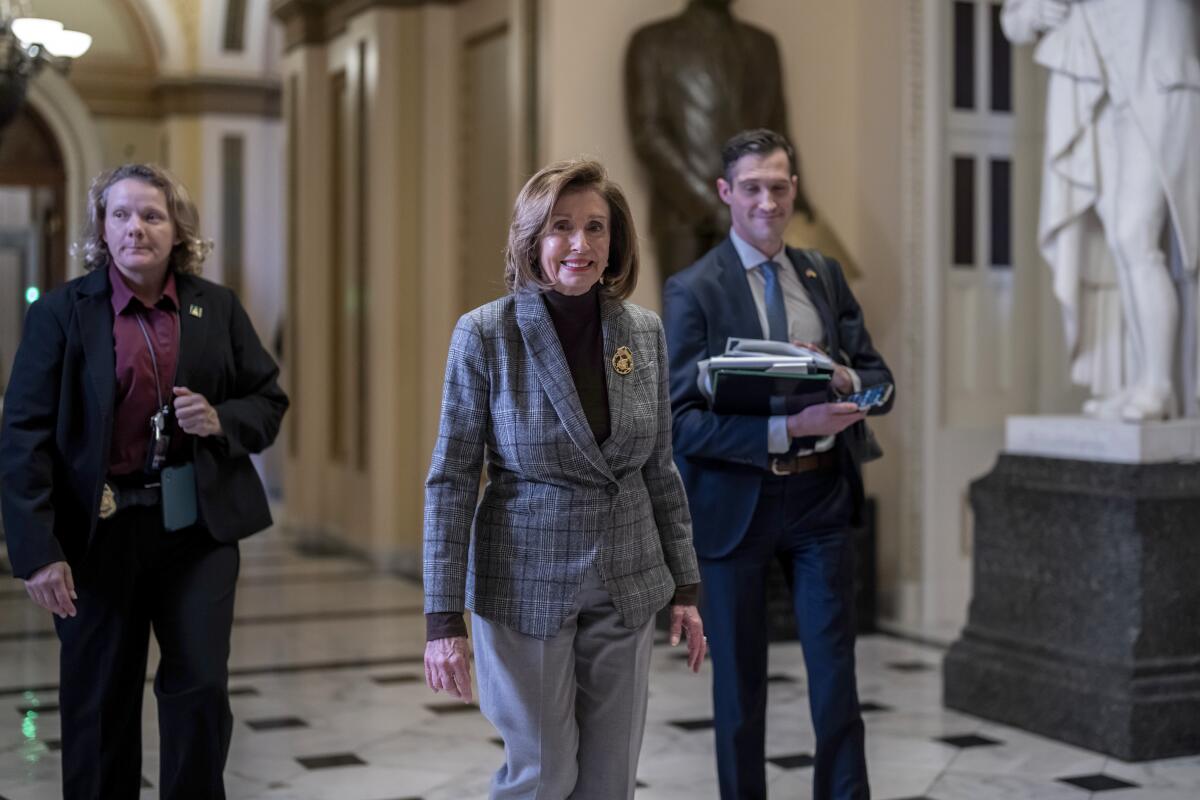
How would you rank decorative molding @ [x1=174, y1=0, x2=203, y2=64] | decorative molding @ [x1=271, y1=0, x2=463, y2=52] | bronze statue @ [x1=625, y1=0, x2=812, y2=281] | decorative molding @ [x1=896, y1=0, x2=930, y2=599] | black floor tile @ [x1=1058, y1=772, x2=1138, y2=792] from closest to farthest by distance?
1. black floor tile @ [x1=1058, y1=772, x2=1138, y2=792]
2. bronze statue @ [x1=625, y1=0, x2=812, y2=281]
3. decorative molding @ [x1=896, y1=0, x2=930, y2=599]
4. decorative molding @ [x1=271, y1=0, x2=463, y2=52]
5. decorative molding @ [x1=174, y1=0, x2=203, y2=64]

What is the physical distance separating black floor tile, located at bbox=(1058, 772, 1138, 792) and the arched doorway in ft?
40.2

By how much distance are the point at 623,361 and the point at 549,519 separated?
0.99ft

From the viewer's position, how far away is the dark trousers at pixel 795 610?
3652 mm

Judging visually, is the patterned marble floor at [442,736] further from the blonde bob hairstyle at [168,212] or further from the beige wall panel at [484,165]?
the beige wall panel at [484,165]

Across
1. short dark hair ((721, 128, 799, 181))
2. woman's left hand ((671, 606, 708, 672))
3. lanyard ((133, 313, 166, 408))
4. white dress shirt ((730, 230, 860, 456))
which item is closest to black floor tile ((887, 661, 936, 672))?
white dress shirt ((730, 230, 860, 456))

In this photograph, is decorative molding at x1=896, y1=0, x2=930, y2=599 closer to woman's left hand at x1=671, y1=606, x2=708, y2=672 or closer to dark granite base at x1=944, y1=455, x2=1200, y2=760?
dark granite base at x1=944, y1=455, x2=1200, y2=760

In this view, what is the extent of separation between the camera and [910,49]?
730 centimetres

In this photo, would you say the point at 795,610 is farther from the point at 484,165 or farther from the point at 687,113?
the point at 484,165

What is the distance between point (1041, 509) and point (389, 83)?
18.0 ft

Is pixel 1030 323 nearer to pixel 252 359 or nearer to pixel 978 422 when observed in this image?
pixel 978 422

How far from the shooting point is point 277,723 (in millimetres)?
5504

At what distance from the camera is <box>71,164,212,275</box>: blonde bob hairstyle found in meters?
3.37

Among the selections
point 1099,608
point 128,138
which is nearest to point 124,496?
point 1099,608

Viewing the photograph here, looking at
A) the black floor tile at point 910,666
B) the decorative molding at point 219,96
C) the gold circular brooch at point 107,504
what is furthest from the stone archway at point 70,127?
the gold circular brooch at point 107,504
